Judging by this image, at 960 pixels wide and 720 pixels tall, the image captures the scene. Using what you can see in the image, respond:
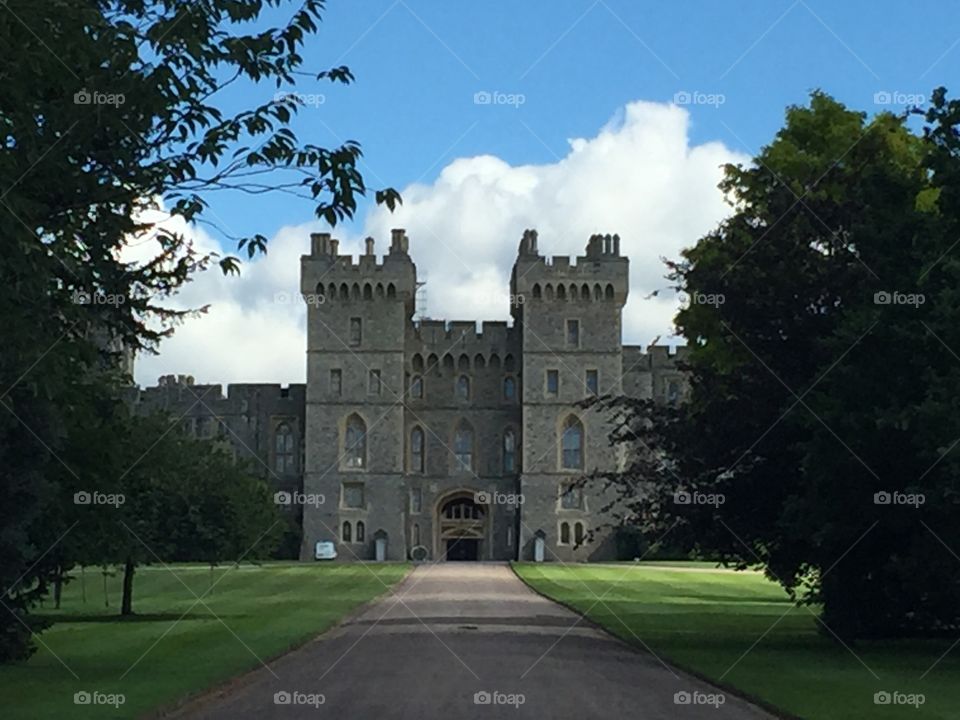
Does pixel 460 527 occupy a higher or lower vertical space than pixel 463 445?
lower

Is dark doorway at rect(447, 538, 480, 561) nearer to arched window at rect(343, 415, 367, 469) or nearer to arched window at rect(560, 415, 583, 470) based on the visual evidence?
arched window at rect(343, 415, 367, 469)

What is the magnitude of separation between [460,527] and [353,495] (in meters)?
6.69

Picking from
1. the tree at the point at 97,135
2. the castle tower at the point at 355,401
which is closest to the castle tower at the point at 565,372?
the castle tower at the point at 355,401

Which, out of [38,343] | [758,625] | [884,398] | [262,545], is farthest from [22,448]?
[262,545]

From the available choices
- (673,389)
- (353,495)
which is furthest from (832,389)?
(673,389)

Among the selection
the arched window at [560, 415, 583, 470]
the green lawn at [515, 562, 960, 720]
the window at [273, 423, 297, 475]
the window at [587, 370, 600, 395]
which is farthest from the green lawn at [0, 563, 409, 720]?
the window at [273, 423, 297, 475]

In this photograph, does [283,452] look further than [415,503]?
Yes

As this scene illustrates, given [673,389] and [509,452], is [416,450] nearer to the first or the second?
[509,452]

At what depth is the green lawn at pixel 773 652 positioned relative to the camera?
53.4 feet

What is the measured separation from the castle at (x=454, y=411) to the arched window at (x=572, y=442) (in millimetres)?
77

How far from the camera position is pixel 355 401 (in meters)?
83.9

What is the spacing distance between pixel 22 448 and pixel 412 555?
2605 inches

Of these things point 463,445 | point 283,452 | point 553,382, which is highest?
point 553,382

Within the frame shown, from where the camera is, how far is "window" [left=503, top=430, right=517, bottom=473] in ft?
281
